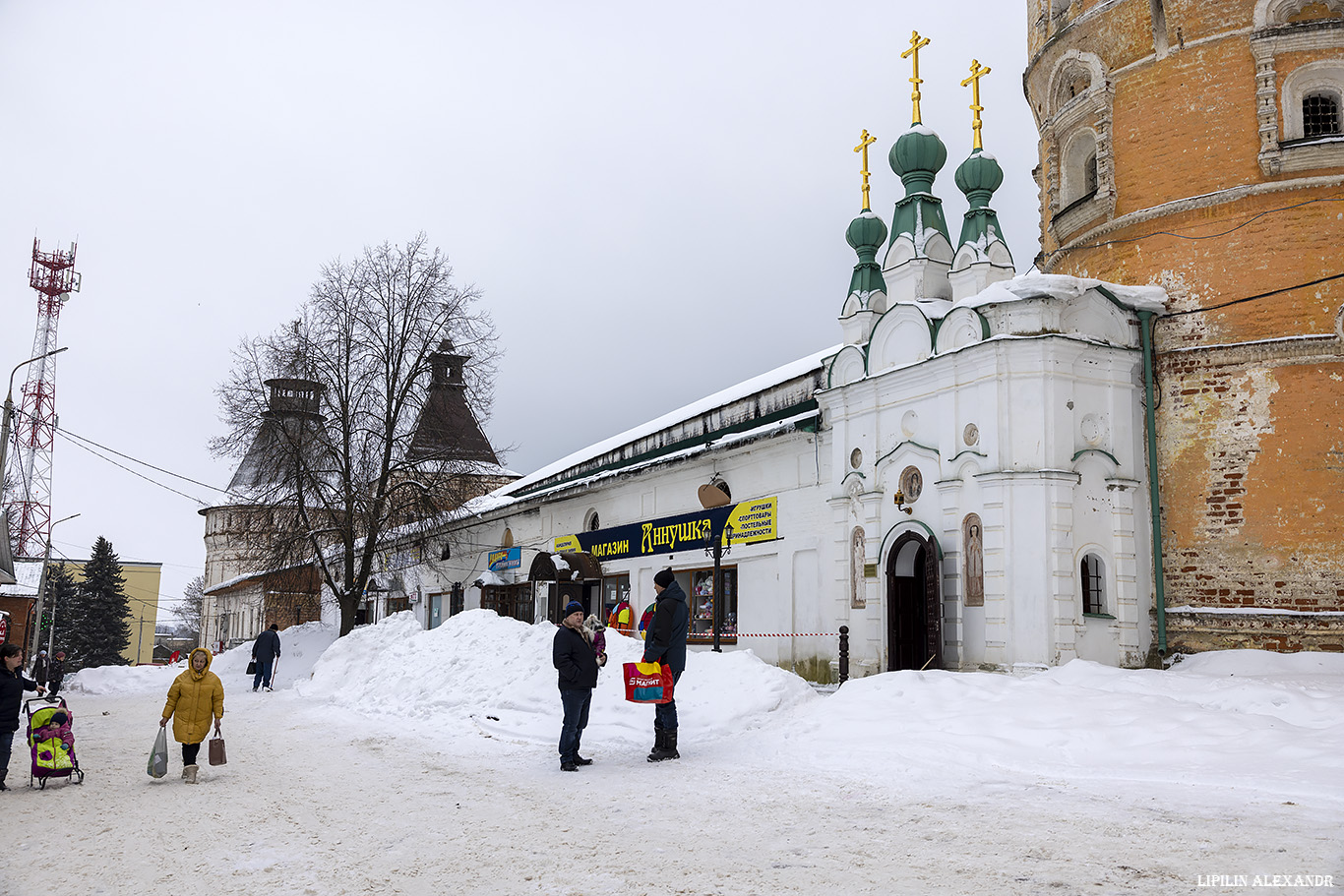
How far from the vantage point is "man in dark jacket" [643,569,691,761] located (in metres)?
9.98

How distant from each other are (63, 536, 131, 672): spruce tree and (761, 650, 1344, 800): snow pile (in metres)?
56.9

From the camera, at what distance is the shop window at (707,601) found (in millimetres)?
22250

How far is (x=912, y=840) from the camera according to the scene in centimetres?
625

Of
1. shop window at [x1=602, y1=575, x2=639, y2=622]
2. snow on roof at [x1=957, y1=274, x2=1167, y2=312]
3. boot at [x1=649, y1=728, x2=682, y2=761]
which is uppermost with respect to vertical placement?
snow on roof at [x1=957, y1=274, x2=1167, y2=312]

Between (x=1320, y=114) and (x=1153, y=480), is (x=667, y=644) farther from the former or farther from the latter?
(x=1320, y=114)

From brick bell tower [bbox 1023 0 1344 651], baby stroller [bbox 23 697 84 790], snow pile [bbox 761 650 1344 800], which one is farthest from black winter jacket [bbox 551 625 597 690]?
brick bell tower [bbox 1023 0 1344 651]

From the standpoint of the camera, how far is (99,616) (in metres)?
59.0

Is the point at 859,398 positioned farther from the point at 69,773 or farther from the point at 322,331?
the point at 322,331

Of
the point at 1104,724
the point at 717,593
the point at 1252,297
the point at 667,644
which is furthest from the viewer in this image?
the point at 717,593

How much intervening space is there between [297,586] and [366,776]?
93.2 feet

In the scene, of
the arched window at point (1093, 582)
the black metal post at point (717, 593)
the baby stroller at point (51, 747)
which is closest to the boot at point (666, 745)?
the baby stroller at point (51, 747)

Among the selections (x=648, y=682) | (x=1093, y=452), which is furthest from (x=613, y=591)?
(x=648, y=682)

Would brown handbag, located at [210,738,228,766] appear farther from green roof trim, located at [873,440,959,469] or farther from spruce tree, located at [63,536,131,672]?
spruce tree, located at [63,536,131,672]

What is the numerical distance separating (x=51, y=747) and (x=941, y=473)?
40.0 ft
